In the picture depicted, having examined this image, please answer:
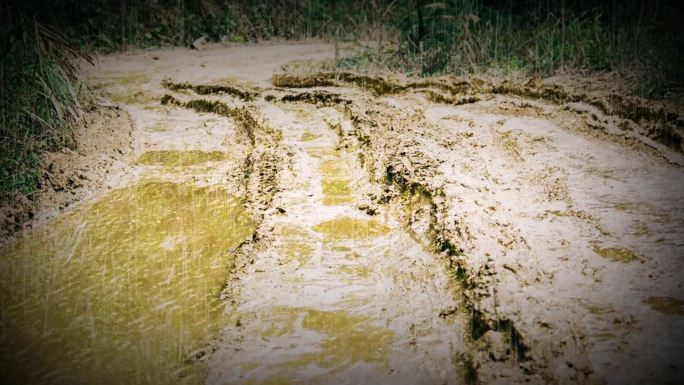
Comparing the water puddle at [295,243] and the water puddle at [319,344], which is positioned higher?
the water puddle at [295,243]

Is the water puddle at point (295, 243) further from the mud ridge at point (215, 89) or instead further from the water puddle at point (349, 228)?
the mud ridge at point (215, 89)

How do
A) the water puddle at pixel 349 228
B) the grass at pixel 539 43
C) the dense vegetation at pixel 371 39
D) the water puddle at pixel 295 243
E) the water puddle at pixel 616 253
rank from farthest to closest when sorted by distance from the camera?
the grass at pixel 539 43
the dense vegetation at pixel 371 39
the water puddle at pixel 349 228
the water puddle at pixel 295 243
the water puddle at pixel 616 253

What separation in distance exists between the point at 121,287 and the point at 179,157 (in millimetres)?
1559

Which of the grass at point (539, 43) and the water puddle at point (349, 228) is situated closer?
the water puddle at point (349, 228)

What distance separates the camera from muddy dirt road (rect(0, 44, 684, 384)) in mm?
1441

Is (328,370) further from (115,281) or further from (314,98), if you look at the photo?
(314,98)

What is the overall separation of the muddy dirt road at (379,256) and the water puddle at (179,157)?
0.02 meters

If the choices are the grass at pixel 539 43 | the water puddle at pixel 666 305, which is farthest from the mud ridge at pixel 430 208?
the grass at pixel 539 43

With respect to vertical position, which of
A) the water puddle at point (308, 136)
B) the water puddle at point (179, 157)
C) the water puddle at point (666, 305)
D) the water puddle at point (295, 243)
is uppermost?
the water puddle at point (308, 136)

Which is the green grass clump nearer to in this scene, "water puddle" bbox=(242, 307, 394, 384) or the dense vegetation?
the dense vegetation

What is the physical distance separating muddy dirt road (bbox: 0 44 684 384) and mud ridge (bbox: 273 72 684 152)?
19 mm

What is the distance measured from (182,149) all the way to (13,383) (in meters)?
2.21

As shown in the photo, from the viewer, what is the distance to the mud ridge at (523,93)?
2855mm

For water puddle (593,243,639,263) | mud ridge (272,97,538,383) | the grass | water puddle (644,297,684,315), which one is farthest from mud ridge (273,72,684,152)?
water puddle (644,297,684,315)
